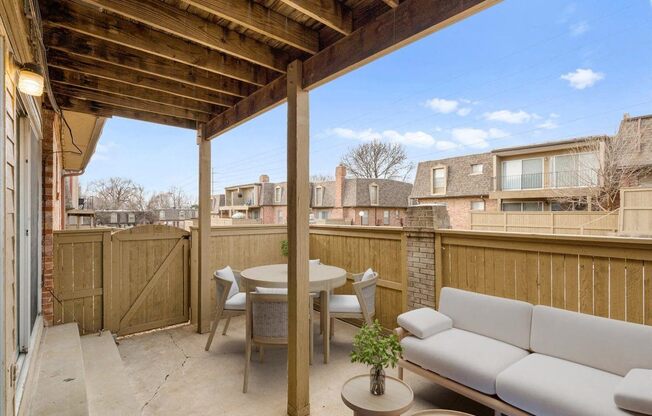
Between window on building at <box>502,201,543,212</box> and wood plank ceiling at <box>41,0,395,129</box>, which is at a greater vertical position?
wood plank ceiling at <box>41,0,395,129</box>

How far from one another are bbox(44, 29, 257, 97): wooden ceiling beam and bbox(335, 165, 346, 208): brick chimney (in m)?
17.1

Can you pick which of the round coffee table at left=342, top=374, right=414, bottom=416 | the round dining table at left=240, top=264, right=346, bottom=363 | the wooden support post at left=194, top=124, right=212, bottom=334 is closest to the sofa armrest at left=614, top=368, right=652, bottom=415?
the round coffee table at left=342, top=374, right=414, bottom=416

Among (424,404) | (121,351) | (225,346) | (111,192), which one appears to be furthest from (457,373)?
(111,192)

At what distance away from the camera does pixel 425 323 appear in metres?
2.99

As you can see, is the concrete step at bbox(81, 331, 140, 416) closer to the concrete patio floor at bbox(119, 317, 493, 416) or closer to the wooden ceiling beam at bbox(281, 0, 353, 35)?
the concrete patio floor at bbox(119, 317, 493, 416)

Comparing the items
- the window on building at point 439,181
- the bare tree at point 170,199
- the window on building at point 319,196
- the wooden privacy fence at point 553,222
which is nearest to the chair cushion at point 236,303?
the wooden privacy fence at point 553,222

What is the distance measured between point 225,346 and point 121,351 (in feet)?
3.98

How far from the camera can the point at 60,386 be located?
2482mm

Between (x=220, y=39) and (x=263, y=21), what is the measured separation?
0.41 m

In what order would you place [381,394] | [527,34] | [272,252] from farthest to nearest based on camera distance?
[527,34]
[272,252]
[381,394]

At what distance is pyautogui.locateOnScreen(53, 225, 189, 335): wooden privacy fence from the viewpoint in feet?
13.1

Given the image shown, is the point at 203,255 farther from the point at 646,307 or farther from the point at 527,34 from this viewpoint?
the point at 527,34

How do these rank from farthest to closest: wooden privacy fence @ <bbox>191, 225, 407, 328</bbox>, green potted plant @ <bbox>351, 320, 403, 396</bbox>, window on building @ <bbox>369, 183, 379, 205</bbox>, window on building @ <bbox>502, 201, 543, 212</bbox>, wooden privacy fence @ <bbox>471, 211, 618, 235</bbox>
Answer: window on building @ <bbox>369, 183, 379, 205</bbox> < window on building @ <bbox>502, 201, 543, 212</bbox> < wooden privacy fence @ <bbox>471, 211, 618, 235</bbox> < wooden privacy fence @ <bbox>191, 225, 407, 328</bbox> < green potted plant @ <bbox>351, 320, 403, 396</bbox>

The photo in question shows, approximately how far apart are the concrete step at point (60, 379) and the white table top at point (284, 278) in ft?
5.26
